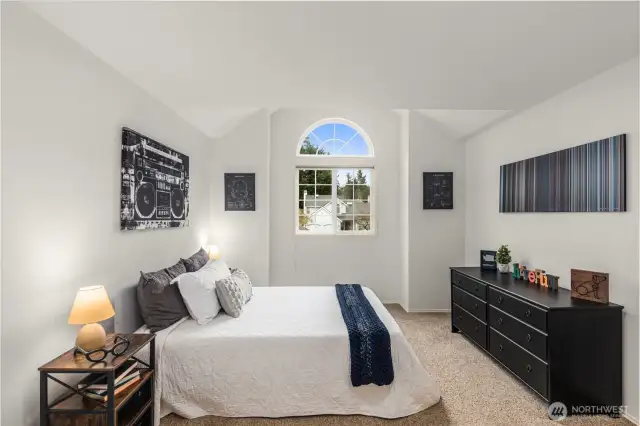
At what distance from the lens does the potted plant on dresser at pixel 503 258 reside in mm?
3458

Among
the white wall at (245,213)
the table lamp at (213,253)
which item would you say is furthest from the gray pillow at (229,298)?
the white wall at (245,213)

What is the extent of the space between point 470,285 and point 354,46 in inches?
105

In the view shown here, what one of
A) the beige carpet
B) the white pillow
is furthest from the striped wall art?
the white pillow

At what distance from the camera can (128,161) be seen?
8.11ft

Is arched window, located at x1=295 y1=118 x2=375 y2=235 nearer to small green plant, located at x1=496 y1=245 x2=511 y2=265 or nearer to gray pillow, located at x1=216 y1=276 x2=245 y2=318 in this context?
small green plant, located at x1=496 y1=245 x2=511 y2=265

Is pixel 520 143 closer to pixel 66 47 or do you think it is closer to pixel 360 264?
pixel 360 264

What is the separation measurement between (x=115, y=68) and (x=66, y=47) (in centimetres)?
41

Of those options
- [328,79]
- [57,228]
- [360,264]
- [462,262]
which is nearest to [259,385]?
[57,228]

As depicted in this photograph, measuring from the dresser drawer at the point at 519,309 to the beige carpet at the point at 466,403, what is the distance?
0.57 metres

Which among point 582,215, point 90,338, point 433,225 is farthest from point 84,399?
point 433,225

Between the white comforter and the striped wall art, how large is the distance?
69.4 inches

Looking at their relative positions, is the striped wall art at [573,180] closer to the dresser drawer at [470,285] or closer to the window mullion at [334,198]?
the dresser drawer at [470,285]

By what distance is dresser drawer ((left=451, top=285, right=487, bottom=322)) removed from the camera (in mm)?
3201

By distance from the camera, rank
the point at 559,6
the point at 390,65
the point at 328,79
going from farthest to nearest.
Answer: the point at 328,79, the point at 390,65, the point at 559,6
